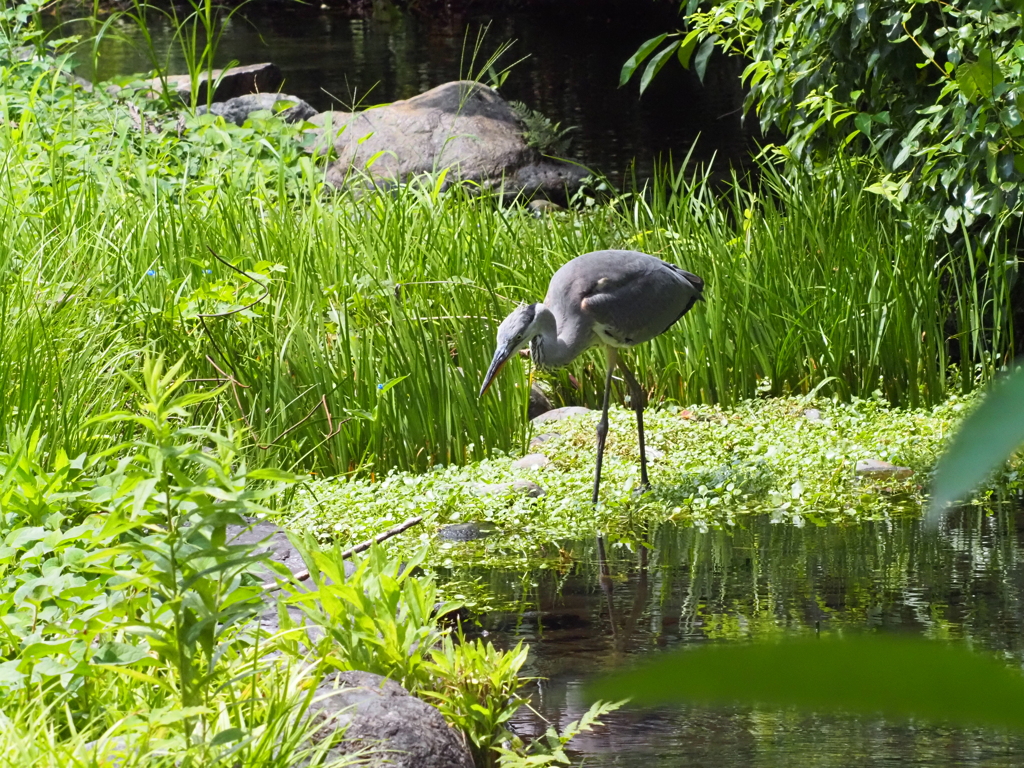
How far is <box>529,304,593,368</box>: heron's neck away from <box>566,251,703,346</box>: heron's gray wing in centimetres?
10

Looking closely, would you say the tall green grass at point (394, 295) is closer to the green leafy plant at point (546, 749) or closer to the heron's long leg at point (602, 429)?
the heron's long leg at point (602, 429)

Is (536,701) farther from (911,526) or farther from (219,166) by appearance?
(219,166)

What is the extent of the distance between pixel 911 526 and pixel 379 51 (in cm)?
1690

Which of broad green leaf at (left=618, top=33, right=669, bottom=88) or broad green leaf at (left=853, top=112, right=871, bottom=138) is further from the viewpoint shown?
broad green leaf at (left=853, top=112, right=871, bottom=138)

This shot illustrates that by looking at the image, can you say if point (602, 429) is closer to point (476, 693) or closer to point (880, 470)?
point (880, 470)

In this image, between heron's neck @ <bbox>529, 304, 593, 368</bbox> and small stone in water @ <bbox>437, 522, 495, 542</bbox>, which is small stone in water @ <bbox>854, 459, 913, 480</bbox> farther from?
small stone in water @ <bbox>437, 522, 495, 542</bbox>

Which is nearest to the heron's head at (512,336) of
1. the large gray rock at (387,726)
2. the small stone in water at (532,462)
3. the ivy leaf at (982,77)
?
the small stone in water at (532,462)

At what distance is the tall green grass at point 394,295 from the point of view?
464 cm

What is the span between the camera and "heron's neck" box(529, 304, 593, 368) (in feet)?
16.3

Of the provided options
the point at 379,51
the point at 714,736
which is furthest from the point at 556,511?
the point at 379,51

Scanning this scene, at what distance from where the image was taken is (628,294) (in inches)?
194

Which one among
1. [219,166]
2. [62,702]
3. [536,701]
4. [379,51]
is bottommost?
[536,701]

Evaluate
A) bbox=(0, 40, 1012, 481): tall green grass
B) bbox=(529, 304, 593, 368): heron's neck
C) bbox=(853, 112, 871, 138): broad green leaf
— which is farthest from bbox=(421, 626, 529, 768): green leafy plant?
bbox=(853, 112, 871, 138): broad green leaf

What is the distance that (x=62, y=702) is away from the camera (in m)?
2.21
